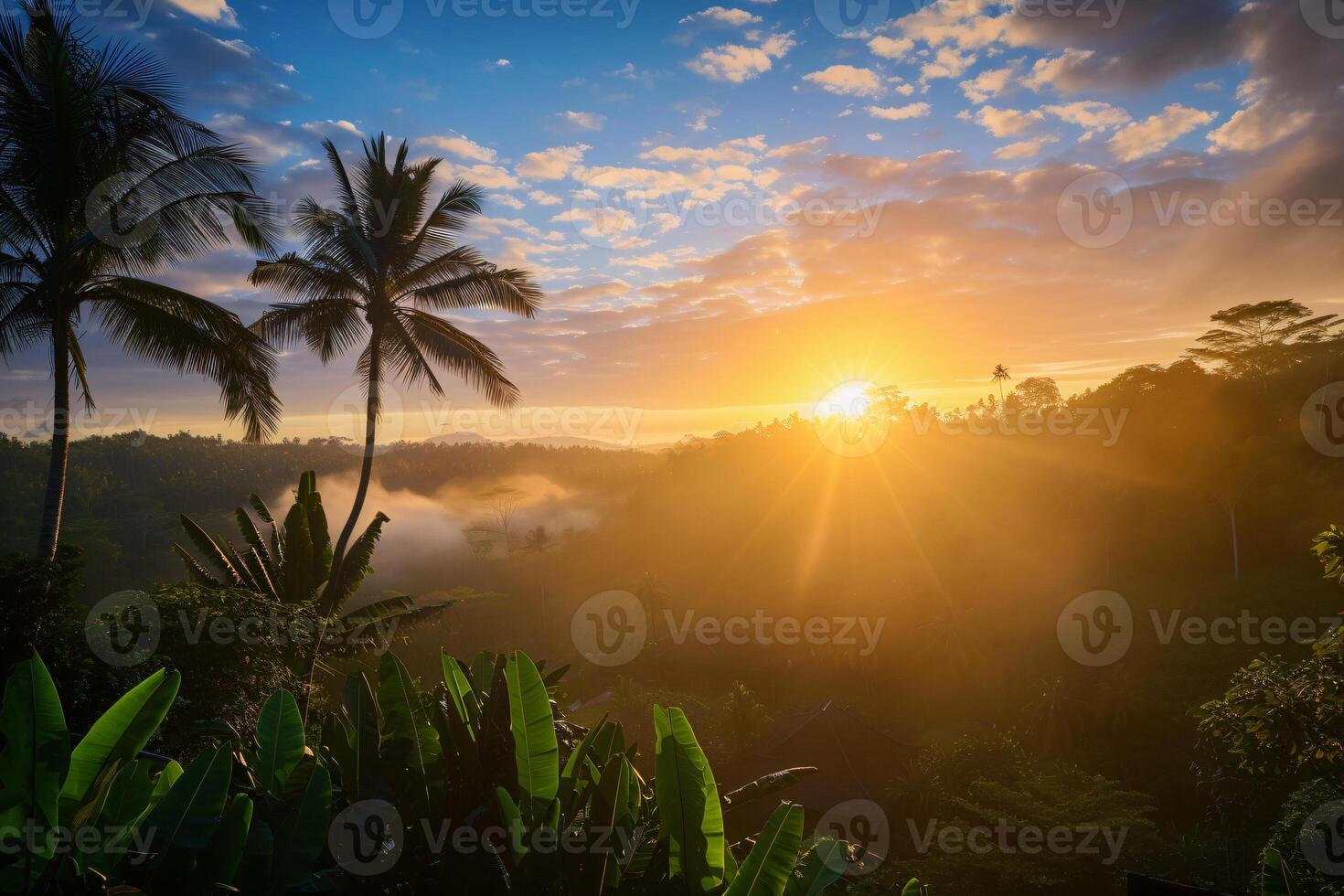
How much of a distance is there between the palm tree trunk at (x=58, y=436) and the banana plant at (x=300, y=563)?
3.19 metres

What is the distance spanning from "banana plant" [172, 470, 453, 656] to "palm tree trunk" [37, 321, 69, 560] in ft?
10.5

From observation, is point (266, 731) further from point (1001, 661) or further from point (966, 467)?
point (966, 467)

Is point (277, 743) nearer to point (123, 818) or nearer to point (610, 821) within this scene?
point (123, 818)

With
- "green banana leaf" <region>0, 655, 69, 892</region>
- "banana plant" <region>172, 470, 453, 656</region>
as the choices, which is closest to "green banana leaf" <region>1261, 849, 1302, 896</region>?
"green banana leaf" <region>0, 655, 69, 892</region>

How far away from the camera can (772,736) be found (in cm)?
1894

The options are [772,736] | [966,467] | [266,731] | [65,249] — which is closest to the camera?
[266,731]

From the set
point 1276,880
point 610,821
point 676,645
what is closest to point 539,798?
point 610,821

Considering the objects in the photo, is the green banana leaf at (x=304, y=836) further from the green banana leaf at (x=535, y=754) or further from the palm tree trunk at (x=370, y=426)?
the palm tree trunk at (x=370, y=426)

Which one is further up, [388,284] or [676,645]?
[388,284]

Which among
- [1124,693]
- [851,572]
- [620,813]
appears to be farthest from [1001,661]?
[620,813]

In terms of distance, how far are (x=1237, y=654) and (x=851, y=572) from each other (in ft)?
52.6

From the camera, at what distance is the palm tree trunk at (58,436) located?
8188 millimetres

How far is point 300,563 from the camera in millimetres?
12453

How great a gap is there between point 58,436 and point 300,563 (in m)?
4.86
